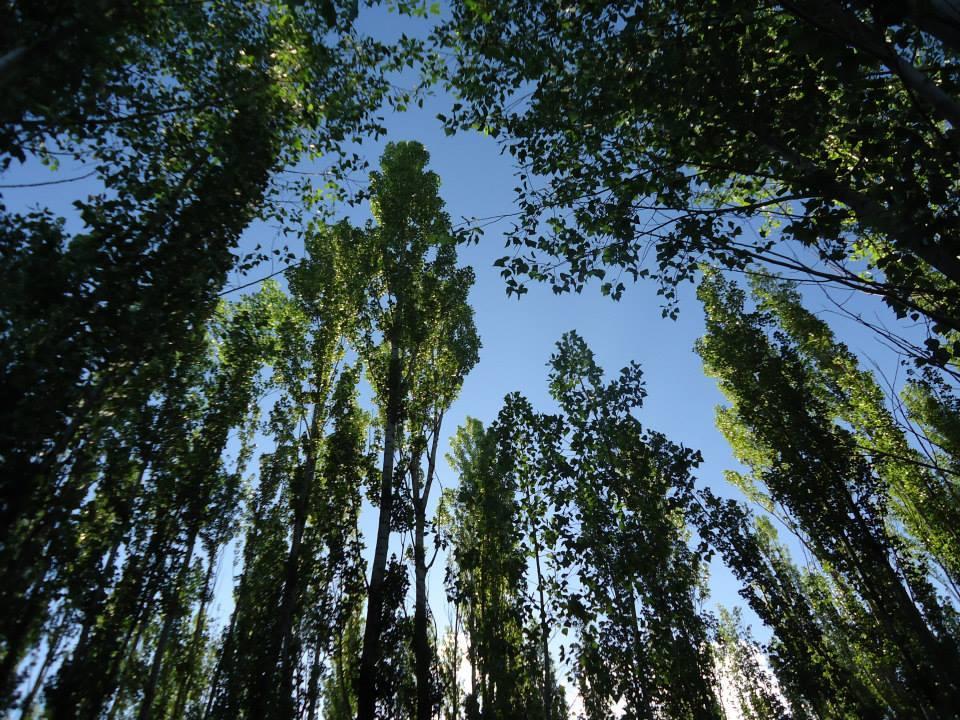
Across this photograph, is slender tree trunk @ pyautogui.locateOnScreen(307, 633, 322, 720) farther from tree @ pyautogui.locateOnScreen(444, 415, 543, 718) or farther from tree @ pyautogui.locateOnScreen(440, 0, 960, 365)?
tree @ pyautogui.locateOnScreen(440, 0, 960, 365)

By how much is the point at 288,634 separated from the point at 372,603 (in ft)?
12.2

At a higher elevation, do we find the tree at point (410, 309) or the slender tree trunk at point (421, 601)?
the tree at point (410, 309)

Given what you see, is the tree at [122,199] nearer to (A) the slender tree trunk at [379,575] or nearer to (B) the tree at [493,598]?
(A) the slender tree trunk at [379,575]

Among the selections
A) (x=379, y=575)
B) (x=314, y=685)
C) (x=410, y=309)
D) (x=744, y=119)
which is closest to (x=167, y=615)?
(x=314, y=685)

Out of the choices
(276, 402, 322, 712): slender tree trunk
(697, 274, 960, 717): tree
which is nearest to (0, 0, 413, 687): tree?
(276, 402, 322, 712): slender tree trunk

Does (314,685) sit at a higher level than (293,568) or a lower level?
lower

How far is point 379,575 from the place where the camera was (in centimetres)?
895

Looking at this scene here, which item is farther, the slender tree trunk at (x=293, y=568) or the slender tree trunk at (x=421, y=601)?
the slender tree trunk at (x=293, y=568)

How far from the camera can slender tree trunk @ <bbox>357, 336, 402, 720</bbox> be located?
780cm

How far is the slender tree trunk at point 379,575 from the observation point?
780 centimetres

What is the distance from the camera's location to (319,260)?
1409cm

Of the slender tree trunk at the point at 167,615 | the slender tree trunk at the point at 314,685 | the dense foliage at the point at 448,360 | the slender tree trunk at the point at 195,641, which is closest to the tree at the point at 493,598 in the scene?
the dense foliage at the point at 448,360

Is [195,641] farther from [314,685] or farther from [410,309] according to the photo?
[410,309]

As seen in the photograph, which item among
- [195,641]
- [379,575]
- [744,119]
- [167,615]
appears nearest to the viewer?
[744,119]
